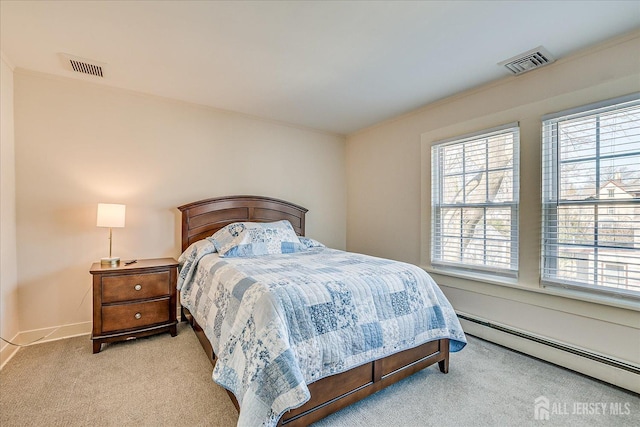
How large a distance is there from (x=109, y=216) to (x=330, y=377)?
2.34 metres

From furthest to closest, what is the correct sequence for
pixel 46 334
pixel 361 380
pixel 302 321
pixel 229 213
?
pixel 229 213 < pixel 46 334 < pixel 361 380 < pixel 302 321

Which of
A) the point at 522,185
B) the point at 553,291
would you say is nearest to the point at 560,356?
the point at 553,291

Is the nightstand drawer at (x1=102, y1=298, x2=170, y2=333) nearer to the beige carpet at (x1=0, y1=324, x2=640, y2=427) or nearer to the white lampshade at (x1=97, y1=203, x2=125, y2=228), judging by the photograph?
the beige carpet at (x1=0, y1=324, x2=640, y2=427)

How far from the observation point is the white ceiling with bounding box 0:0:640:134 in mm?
1751

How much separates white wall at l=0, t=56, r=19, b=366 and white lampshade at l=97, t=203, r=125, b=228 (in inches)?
24.7

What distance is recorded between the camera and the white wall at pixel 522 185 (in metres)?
2.01

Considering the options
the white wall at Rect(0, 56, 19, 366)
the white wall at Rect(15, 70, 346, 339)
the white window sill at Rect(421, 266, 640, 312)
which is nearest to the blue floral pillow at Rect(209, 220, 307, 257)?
the white wall at Rect(15, 70, 346, 339)

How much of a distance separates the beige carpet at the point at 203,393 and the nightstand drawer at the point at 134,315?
21 centimetres

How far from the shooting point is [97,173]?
110 inches

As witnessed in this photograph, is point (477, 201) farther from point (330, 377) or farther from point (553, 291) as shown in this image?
point (330, 377)

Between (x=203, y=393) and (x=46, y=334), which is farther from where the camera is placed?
(x=46, y=334)

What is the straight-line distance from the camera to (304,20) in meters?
1.86

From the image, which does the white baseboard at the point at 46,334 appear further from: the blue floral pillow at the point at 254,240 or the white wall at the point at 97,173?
the blue floral pillow at the point at 254,240

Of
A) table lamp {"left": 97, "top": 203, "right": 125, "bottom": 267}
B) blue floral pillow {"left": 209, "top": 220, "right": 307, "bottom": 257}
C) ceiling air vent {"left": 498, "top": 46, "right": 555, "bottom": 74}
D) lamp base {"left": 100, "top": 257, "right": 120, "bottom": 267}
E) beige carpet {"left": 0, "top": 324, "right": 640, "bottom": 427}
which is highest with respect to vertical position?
ceiling air vent {"left": 498, "top": 46, "right": 555, "bottom": 74}
